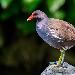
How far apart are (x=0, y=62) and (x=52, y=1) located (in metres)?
1.30

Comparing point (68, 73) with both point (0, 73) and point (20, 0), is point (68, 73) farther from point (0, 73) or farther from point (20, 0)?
point (0, 73)

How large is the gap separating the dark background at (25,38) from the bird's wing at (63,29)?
2.33m

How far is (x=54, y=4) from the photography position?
232 inches

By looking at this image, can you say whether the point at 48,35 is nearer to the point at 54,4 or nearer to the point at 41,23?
the point at 41,23

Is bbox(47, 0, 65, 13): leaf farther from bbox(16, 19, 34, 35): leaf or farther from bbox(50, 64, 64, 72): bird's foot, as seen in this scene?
bbox(50, 64, 64, 72): bird's foot

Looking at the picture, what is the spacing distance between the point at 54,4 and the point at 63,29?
2.46m

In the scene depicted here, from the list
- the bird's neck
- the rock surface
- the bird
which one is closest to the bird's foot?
the rock surface

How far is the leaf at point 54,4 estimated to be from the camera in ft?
19.2

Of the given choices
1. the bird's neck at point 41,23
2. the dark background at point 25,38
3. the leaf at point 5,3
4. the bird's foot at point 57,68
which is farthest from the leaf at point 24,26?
the bird's neck at point 41,23

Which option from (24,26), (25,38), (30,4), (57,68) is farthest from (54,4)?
(57,68)

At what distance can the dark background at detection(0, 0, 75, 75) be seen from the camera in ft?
19.8

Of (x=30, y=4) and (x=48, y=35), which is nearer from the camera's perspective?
(x=48, y=35)

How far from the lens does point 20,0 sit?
238 inches

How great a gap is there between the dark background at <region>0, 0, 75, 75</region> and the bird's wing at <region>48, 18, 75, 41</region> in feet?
7.66
